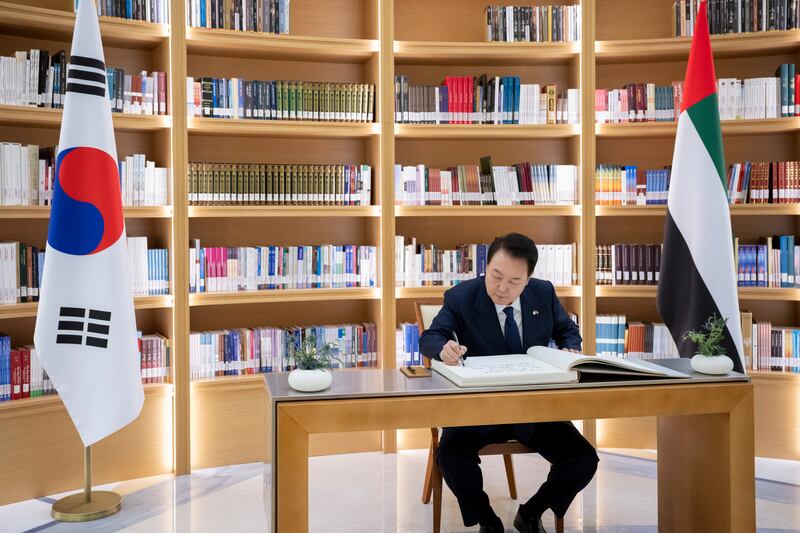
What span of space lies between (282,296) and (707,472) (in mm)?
2465

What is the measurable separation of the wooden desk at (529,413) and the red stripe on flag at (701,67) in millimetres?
1845

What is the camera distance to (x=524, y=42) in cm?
460

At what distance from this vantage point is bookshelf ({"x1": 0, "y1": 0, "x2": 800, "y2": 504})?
414cm

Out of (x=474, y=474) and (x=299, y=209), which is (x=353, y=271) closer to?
(x=299, y=209)

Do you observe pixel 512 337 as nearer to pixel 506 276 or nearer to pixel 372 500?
pixel 506 276

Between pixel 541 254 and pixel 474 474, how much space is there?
1.94 m

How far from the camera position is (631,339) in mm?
4664

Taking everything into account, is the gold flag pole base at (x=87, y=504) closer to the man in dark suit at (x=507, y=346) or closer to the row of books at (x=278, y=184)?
the row of books at (x=278, y=184)

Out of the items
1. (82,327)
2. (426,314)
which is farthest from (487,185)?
(82,327)

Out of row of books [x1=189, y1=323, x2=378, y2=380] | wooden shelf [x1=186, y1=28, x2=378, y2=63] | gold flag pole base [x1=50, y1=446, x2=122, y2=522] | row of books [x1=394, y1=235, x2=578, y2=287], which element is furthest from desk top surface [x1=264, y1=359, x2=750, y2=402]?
wooden shelf [x1=186, y1=28, x2=378, y2=63]

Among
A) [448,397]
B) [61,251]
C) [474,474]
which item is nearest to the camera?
[448,397]

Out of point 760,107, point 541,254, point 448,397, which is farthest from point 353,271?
point 760,107

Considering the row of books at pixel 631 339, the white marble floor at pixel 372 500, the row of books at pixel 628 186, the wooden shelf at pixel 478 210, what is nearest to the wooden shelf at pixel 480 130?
the row of books at pixel 628 186

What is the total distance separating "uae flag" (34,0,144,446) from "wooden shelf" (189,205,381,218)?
2.40 ft
